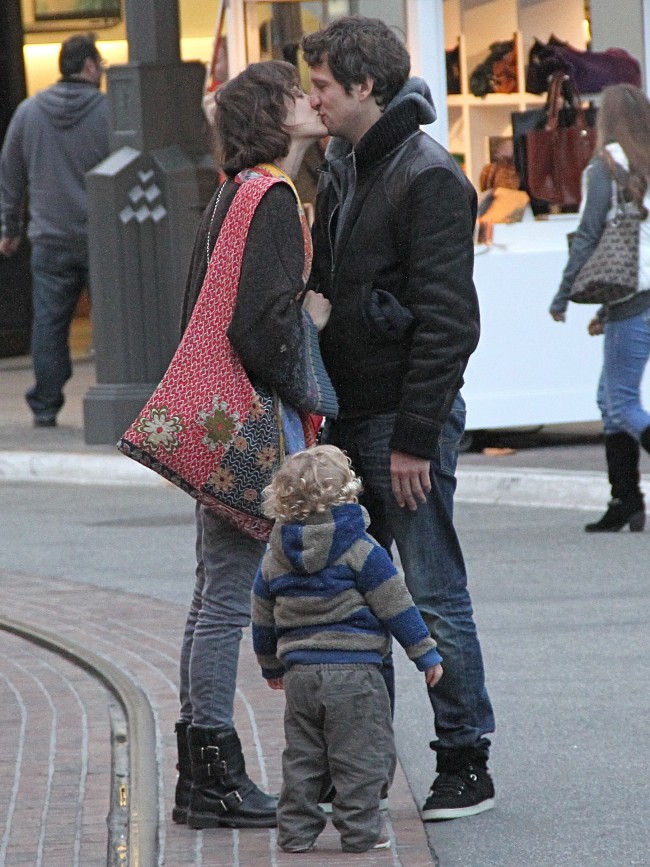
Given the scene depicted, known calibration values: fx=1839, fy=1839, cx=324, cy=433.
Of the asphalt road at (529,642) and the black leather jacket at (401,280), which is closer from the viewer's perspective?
the black leather jacket at (401,280)

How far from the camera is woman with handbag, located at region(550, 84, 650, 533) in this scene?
764cm

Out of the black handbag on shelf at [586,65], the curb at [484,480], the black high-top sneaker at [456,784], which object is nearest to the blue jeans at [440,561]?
the black high-top sneaker at [456,784]

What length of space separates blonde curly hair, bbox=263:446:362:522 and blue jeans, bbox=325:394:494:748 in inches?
12.9

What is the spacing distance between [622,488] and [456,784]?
3723mm

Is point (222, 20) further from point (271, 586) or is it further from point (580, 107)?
point (271, 586)

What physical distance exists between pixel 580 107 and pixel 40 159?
140 inches

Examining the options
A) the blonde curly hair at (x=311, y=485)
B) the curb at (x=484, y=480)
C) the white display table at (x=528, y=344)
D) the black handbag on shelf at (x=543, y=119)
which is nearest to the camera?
the blonde curly hair at (x=311, y=485)

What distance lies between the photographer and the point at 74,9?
59.2ft

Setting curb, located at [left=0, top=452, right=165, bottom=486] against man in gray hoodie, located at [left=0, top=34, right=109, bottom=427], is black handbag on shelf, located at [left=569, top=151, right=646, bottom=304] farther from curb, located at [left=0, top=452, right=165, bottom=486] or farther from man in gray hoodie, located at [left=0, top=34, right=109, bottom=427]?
man in gray hoodie, located at [left=0, top=34, right=109, bottom=427]

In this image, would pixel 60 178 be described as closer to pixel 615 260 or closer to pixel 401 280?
pixel 615 260

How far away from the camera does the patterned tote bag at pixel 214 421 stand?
13.4 ft

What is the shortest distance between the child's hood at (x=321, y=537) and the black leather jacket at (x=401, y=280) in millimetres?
266

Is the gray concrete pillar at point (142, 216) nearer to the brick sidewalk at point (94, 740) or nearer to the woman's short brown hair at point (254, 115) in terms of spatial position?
the brick sidewalk at point (94, 740)

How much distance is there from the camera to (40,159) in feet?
38.2
